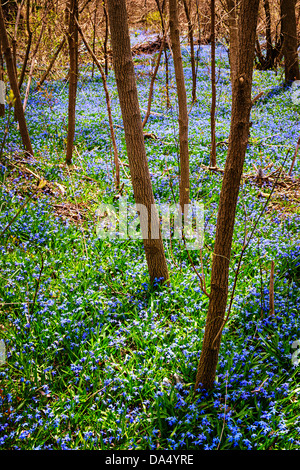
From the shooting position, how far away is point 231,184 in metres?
2.03

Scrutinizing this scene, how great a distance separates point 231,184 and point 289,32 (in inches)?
450

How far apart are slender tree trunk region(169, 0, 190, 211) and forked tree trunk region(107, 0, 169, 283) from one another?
124 centimetres

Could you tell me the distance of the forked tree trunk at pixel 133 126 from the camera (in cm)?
301

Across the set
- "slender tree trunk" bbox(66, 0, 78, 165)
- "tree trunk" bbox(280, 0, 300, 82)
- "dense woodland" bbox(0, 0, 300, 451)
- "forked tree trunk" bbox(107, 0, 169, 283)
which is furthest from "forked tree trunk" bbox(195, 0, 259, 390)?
"tree trunk" bbox(280, 0, 300, 82)

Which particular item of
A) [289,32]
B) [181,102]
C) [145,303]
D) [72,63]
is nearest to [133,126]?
[181,102]

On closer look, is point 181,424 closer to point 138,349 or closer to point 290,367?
point 138,349

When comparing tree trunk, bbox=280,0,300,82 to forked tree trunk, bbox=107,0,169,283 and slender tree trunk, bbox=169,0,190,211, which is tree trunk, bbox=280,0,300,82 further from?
forked tree trunk, bbox=107,0,169,283

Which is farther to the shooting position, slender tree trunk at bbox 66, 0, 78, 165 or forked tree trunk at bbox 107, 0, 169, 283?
slender tree trunk at bbox 66, 0, 78, 165

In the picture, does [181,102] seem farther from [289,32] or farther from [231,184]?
[289,32]

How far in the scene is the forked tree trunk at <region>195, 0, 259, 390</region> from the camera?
5.80 feet

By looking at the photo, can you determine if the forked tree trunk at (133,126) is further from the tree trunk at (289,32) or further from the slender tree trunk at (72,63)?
the tree trunk at (289,32)

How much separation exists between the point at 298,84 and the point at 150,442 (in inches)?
468

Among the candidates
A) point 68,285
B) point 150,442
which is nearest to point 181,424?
point 150,442

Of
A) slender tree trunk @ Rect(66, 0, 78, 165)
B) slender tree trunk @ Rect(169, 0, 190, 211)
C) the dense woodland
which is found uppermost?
slender tree trunk @ Rect(66, 0, 78, 165)
